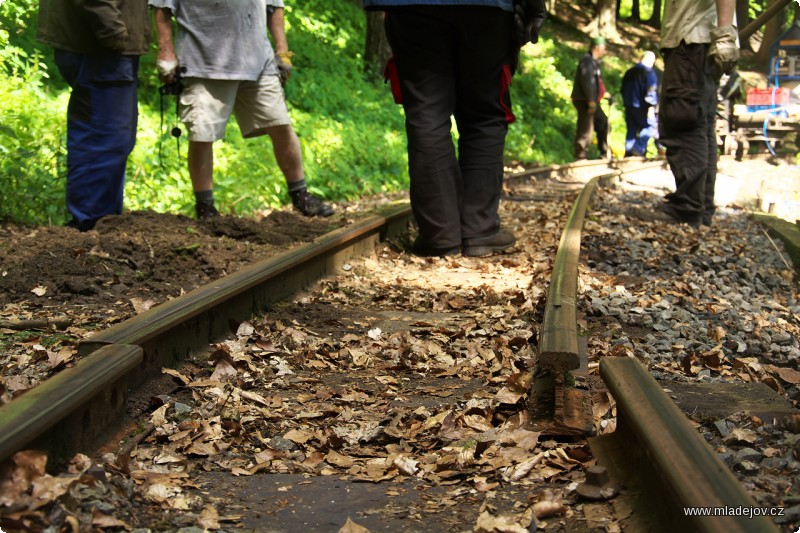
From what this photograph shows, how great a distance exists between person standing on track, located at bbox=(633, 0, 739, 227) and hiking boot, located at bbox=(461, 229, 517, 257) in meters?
2.12

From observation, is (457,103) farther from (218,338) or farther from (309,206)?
(218,338)

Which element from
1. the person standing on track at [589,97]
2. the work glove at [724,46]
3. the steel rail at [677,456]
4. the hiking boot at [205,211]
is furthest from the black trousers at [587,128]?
the steel rail at [677,456]

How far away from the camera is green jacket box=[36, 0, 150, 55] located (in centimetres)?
564

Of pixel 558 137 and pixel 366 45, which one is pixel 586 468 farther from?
pixel 558 137

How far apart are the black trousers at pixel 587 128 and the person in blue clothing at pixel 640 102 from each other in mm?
585

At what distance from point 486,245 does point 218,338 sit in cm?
277

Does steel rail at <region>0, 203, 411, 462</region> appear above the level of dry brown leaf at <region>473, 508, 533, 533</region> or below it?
above

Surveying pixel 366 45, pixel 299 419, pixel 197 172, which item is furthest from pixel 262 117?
pixel 366 45

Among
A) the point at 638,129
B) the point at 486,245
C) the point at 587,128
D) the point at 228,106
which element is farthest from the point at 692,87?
the point at 638,129

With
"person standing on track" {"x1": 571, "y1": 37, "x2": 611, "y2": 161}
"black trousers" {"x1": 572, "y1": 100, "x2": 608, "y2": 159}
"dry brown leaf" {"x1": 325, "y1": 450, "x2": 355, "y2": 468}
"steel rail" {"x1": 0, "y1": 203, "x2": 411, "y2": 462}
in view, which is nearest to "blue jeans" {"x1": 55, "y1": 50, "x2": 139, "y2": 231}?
"steel rail" {"x1": 0, "y1": 203, "x2": 411, "y2": 462}

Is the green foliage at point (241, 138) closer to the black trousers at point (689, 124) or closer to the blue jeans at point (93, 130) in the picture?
the blue jeans at point (93, 130)

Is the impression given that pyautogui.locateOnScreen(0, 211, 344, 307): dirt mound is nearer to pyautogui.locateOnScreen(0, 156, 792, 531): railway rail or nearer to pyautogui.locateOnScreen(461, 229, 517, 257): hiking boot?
pyautogui.locateOnScreen(0, 156, 792, 531): railway rail

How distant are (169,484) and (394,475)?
0.61 metres

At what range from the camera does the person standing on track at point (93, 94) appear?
19.0 feet
